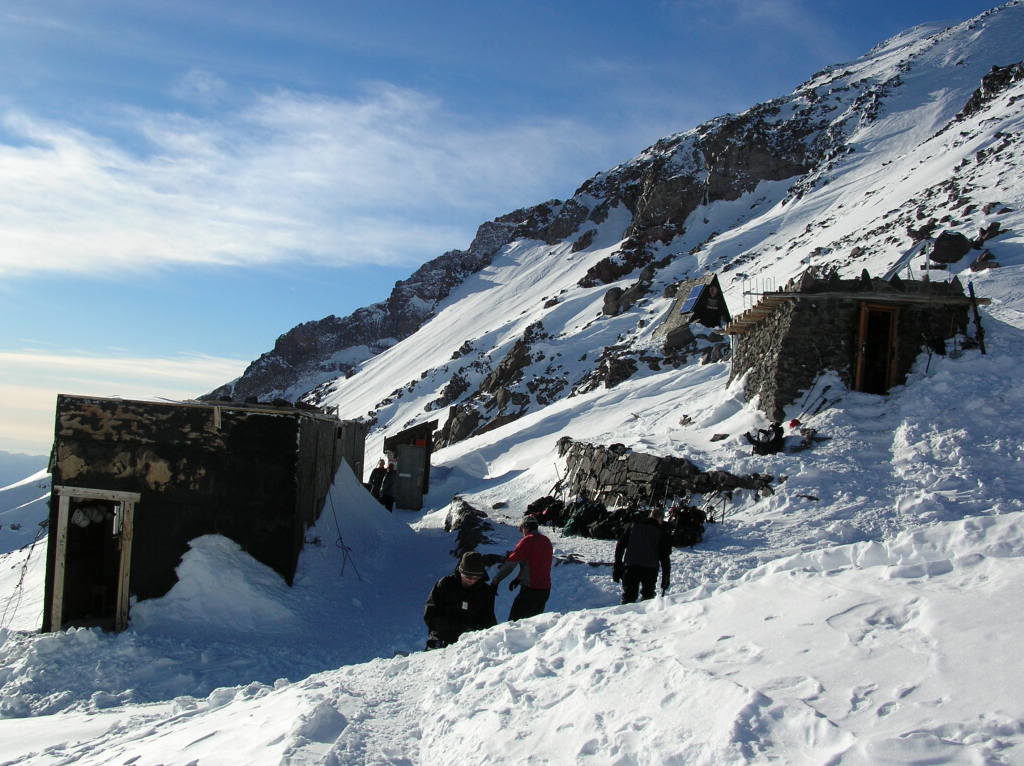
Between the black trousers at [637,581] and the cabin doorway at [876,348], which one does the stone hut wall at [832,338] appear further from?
the black trousers at [637,581]

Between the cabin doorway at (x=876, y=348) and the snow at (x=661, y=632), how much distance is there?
470 millimetres

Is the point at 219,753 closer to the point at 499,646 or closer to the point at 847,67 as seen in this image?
the point at 499,646

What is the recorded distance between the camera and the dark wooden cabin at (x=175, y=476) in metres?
10.0

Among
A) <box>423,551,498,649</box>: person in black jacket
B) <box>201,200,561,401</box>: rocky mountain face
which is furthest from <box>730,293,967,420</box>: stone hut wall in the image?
Result: <box>201,200,561,401</box>: rocky mountain face

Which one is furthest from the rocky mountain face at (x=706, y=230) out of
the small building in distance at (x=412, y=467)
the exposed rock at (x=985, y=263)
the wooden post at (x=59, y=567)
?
the wooden post at (x=59, y=567)

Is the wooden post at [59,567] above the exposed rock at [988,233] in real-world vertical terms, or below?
below

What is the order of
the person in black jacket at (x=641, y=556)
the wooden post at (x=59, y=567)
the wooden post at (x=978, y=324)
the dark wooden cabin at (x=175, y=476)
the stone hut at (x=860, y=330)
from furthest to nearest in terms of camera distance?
1. the stone hut at (x=860, y=330)
2. the wooden post at (x=978, y=324)
3. the dark wooden cabin at (x=175, y=476)
4. the wooden post at (x=59, y=567)
5. the person in black jacket at (x=641, y=556)

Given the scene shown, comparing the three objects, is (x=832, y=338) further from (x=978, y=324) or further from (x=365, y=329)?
(x=365, y=329)

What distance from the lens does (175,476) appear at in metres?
10.1

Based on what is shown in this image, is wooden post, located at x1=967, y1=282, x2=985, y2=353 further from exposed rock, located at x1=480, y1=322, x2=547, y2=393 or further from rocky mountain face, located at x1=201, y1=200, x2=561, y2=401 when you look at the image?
rocky mountain face, located at x1=201, y1=200, x2=561, y2=401

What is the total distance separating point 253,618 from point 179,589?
43.3 inches

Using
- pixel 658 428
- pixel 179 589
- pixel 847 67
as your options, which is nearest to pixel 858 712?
pixel 179 589

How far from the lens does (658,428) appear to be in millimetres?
19094

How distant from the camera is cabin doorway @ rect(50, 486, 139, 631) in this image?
32.0 ft
